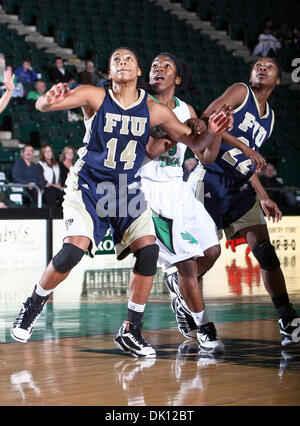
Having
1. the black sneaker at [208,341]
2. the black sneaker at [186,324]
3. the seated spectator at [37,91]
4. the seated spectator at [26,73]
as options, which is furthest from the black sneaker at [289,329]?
the seated spectator at [26,73]

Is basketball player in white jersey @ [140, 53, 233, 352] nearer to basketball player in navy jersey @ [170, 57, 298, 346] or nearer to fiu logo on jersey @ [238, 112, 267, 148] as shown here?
basketball player in navy jersey @ [170, 57, 298, 346]

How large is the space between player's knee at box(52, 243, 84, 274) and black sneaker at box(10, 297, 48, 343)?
272 millimetres


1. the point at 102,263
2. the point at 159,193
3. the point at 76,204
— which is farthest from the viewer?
the point at 102,263

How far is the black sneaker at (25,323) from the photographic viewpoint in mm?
4891

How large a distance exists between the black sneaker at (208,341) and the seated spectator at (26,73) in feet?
35.0

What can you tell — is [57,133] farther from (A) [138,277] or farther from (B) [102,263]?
(A) [138,277]

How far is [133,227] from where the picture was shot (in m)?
4.92

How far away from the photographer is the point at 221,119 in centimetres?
491

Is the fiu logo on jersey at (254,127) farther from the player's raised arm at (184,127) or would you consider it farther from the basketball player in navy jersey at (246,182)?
the player's raised arm at (184,127)

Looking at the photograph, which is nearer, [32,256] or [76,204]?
[76,204]

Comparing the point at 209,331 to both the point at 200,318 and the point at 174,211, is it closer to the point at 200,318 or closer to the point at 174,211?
the point at 200,318
